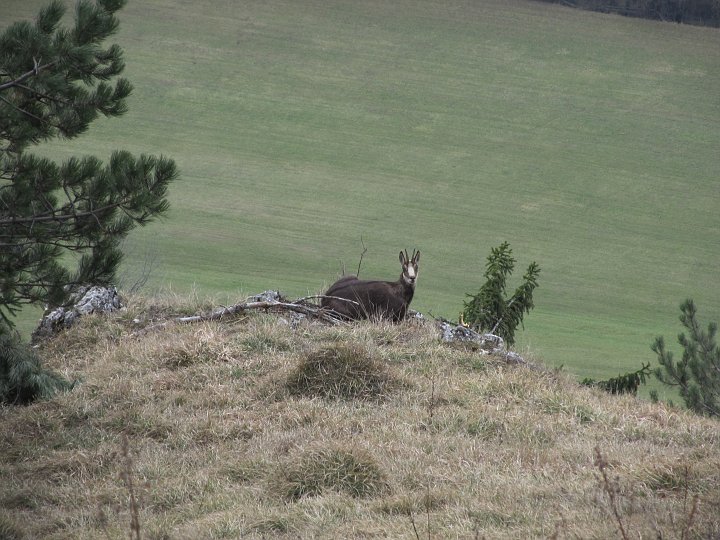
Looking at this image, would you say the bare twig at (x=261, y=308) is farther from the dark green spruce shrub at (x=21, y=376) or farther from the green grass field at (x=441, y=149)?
the green grass field at (x=441, y=149)

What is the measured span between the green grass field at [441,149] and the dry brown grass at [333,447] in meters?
22.7

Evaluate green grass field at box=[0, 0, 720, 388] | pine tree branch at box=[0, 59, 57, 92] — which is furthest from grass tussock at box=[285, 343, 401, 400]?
green grass field at box=[0, 0, 720, 388]

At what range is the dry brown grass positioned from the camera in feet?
21.0

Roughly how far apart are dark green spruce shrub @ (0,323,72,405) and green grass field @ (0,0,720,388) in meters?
24.3

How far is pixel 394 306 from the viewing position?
13.0 m

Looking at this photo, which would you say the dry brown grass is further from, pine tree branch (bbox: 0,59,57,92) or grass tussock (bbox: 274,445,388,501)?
pine tree branch (bbox: 0,59,57,92)

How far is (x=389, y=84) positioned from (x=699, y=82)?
77.9ft

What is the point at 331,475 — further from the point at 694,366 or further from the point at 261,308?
the point at 694,366

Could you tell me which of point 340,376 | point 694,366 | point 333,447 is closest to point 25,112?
point 340,376

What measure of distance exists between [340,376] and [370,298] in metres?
3.51

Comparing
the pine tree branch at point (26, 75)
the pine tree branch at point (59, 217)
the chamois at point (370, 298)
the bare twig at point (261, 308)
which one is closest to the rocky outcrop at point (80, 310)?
the bare twig at point (261, 308)

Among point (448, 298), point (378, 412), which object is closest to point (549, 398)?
point (378, 412)

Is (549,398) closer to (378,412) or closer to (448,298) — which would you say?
(378,412)

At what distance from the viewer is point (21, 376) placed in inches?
376
